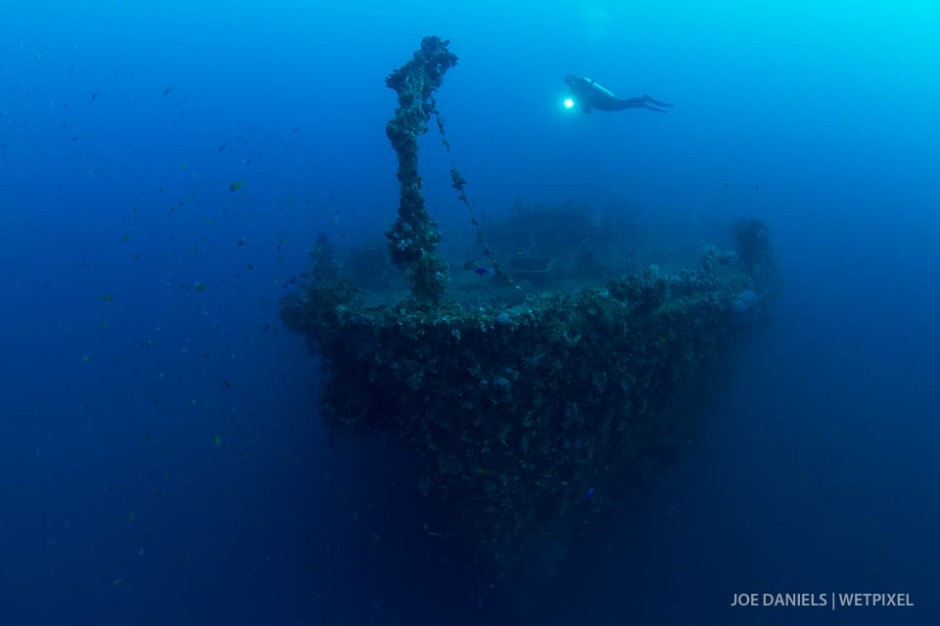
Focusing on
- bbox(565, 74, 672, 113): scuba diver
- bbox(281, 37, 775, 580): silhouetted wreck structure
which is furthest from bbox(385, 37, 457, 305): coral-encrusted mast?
bbox(565, 74, 672, 113): scuba diver

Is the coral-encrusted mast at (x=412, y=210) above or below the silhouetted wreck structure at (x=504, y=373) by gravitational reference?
above

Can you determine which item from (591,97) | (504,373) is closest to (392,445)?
(504,373)

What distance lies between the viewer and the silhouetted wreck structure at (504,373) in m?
5.78

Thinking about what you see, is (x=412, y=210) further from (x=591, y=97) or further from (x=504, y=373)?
(x=591, y=97)

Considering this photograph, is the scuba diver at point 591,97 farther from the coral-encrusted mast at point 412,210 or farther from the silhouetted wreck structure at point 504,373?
the coral-encrusted mast at point 412,210

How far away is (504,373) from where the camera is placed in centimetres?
575

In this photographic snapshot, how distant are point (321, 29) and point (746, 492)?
179 metres

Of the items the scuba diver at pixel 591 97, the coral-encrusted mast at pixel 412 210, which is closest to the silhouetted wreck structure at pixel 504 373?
the coral-encrusted mast at pixel 412 210

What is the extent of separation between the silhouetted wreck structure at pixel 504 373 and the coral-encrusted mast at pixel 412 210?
20 millimetres

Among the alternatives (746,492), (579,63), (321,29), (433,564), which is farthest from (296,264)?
(321,29)

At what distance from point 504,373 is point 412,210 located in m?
2.89

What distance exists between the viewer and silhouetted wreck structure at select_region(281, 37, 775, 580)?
5.78 meters

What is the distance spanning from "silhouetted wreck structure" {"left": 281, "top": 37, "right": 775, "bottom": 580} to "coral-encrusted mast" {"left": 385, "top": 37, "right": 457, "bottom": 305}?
0.07 feet

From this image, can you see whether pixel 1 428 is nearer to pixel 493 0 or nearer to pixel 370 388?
pixel 370 388
